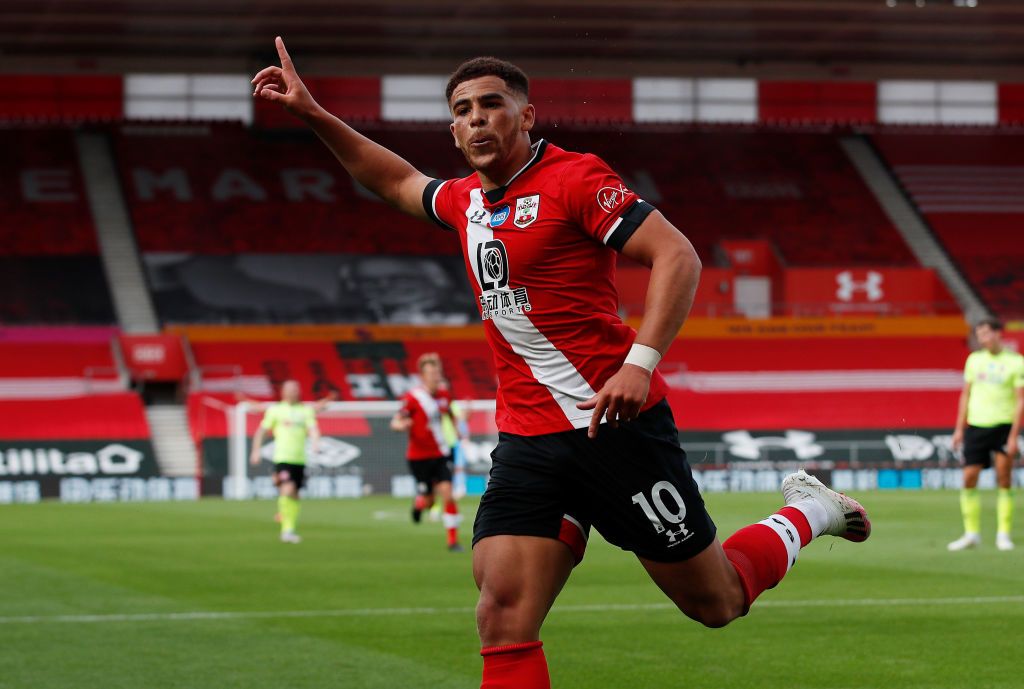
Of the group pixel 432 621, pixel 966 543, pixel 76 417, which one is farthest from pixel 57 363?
pixel 432 621

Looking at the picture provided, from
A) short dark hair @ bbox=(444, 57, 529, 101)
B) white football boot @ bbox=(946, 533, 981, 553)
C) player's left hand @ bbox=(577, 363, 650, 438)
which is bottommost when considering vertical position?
white football boot @ bbox=(946, 533, 981, 553)

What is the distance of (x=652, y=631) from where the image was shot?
869cm

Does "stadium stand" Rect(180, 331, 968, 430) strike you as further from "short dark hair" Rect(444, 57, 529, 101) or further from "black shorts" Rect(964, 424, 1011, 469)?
"short dark hair" Rect(444, 57, 529, 101)

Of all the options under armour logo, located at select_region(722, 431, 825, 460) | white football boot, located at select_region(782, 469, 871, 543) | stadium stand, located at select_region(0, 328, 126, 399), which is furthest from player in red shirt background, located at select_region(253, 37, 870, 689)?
stadium stand, located at select_region(0, 328, 126, 399)

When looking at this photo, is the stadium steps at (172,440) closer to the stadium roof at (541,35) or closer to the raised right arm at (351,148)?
the stadium roof at (541,35)

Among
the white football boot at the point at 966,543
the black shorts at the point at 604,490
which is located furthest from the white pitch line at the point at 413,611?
the black shorts at the point at 604,490

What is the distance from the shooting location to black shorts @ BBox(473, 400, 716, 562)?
4625mm

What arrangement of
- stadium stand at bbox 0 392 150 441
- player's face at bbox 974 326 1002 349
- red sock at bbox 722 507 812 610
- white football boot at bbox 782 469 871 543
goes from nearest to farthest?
1. red sock at bbox 722 507 812 610
2. white football boot at bbox 782 469 871 543
3. player's face at bbox 974 326 1002 349
4. stadium stand at bbox 0 392 150 441

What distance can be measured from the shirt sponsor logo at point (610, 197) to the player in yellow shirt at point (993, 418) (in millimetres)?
9896

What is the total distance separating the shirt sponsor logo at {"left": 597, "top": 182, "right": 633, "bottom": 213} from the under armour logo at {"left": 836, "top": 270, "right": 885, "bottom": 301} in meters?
36.0

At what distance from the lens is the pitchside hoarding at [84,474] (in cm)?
2902

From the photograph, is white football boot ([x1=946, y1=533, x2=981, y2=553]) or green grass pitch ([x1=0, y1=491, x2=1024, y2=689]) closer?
green grass pitch ([x1=0, y1=491, x2=1024, y2=689])

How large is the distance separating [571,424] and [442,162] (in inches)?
1491

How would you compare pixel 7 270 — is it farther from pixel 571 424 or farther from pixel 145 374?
pixel 571 424
